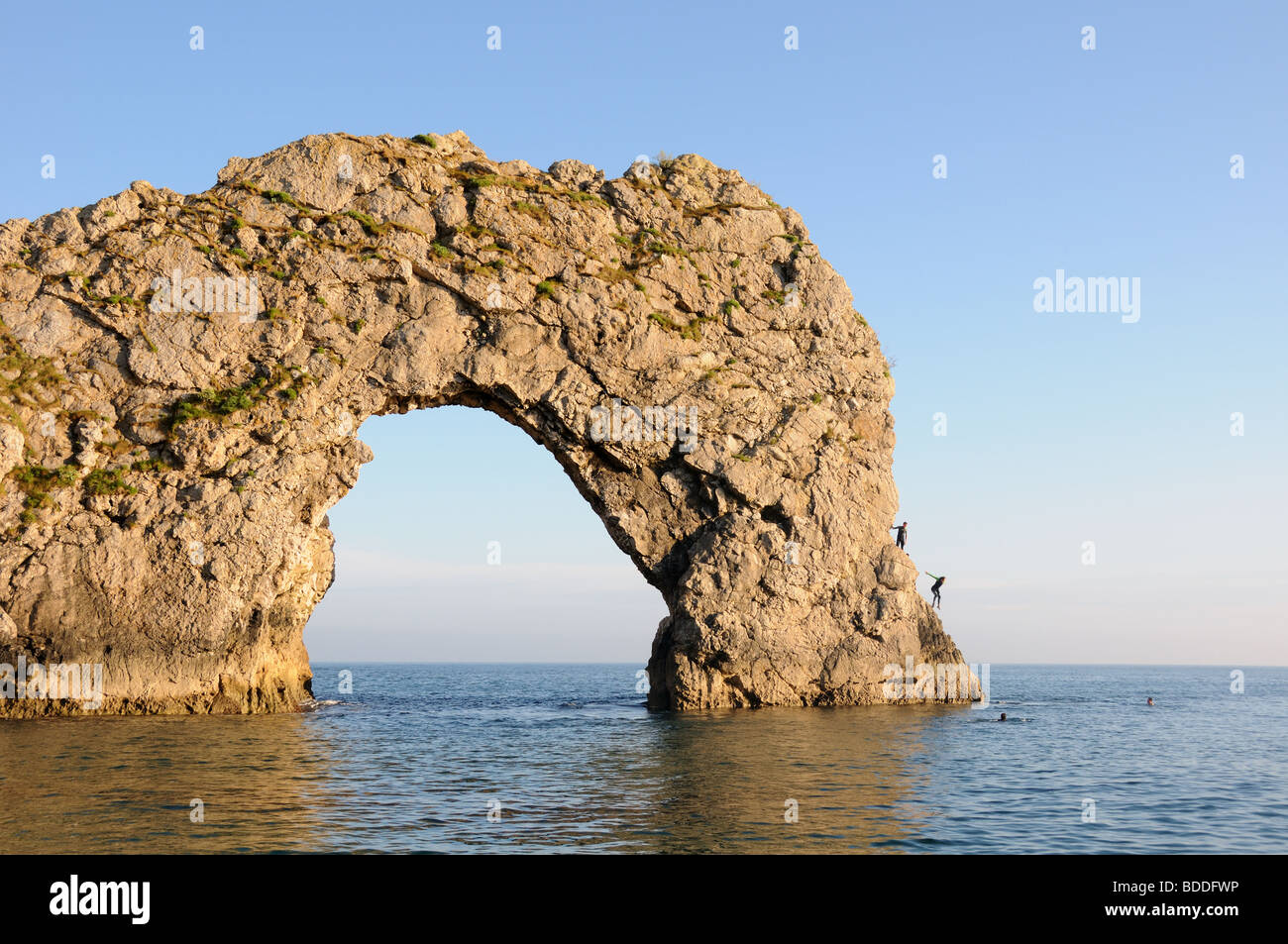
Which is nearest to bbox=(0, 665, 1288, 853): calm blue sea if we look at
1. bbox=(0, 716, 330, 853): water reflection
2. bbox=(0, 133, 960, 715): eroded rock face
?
bbox=(0, 716, 330, 853): water reflection

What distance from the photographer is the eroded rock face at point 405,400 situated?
34.1 m

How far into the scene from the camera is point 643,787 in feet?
65.6

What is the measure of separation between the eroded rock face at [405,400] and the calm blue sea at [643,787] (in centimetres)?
401

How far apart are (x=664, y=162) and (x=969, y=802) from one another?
32.9 m

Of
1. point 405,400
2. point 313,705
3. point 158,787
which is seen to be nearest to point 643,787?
point 158,787

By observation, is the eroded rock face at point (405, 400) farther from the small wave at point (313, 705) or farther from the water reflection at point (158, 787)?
the water reflection at point (158, 787)

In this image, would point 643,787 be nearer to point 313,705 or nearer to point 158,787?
point 158,787

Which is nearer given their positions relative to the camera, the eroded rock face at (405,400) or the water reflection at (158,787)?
the water reflection at (158,787)

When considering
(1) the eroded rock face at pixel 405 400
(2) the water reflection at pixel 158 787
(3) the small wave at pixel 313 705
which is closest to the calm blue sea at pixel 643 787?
(2) the water reflection at pixel 158 787

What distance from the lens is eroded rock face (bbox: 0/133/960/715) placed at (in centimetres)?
3409

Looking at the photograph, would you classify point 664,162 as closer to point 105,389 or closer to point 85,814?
point 105,389

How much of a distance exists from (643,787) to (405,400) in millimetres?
23882
